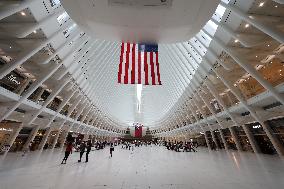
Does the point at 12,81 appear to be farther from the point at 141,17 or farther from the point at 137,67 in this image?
the point at 141,17

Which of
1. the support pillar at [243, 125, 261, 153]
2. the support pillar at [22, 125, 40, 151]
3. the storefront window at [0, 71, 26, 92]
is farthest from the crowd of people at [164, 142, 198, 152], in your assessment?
the storefront window at [0, 71, 26, 92]

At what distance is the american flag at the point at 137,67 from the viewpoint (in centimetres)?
1013

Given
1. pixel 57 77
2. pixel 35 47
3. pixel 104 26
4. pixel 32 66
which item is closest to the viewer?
pixel 104 26

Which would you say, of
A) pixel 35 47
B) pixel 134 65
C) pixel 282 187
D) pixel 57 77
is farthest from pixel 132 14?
pixel 57 77

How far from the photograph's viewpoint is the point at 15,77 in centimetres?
1666

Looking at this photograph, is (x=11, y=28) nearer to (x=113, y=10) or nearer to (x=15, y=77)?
(x=15, y=77)

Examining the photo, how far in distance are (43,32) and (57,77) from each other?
22.8 feet

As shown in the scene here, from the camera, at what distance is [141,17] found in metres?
3.65

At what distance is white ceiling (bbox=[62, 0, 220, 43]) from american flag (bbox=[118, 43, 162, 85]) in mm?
5807

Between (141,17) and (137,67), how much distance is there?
280 inches

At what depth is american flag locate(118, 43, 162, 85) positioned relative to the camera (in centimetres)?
1013

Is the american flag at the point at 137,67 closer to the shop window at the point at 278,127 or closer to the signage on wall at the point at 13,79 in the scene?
the shop window at the point at 278,127

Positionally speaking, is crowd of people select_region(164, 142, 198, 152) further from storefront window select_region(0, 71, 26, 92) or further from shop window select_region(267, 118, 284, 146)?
storefront window select_region(0, 71, 26, 92)

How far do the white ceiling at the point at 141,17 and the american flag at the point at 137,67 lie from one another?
5.81 meters
